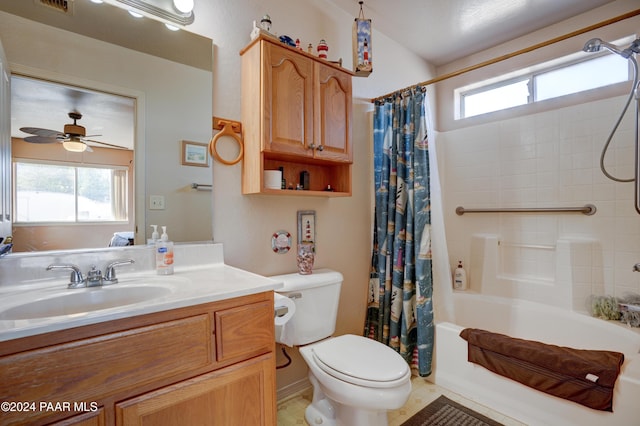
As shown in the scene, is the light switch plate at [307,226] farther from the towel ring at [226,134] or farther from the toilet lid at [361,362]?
the toilet lid at [361,362]

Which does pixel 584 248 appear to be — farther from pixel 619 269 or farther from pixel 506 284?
pixel 506 284

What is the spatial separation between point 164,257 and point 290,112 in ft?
3.04

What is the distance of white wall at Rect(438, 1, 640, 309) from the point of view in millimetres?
1993

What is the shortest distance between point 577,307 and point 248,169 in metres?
2.31

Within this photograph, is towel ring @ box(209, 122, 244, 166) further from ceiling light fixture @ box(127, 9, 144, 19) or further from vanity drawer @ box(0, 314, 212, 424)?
vanity drawer @ box(0, 314, 212, 424)

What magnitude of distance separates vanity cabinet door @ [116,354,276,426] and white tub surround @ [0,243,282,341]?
25 cm

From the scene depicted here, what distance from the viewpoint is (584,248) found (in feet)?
6.82

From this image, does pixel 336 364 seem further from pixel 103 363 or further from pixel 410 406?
pixel 103 363

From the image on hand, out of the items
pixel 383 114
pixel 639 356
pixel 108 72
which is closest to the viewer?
pixel 108 72

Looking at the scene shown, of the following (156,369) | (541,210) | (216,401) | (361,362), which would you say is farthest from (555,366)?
(156,369)

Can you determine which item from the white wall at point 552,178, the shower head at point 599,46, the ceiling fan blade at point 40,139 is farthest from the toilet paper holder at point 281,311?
the shower head at point 599,46

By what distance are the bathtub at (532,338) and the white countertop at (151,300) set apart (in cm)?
141

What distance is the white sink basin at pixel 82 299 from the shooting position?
0.95 m

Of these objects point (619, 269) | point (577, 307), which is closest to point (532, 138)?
point (619, 269)
